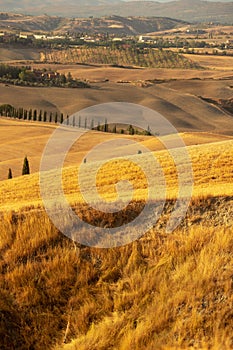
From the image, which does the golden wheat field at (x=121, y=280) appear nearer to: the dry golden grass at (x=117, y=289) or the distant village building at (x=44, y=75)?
the dry golden grass at (x=117, y=289)

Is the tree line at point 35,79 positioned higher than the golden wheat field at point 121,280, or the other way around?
the golden wheat field at point 121,280

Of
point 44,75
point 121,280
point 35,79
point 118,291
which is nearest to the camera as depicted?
point 118,291

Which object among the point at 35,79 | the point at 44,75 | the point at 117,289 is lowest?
the point at 35,79

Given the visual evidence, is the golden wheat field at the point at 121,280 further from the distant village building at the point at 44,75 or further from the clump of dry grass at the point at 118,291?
the distant village building at the point at 44,75

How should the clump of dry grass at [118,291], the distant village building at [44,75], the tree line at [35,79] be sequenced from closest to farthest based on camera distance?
1. the clump of dry grass at [118,291]
2. the tree line at [35,79]
3. the distant village building at [44,75]

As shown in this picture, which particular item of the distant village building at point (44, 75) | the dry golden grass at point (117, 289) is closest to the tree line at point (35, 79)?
the distant village building at point (44, 75)

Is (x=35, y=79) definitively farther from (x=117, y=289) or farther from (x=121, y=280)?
(x=117, y=289)

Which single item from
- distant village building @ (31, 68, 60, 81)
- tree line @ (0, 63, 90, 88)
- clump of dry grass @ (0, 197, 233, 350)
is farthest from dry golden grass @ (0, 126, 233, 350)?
distant village building @ (31, 68, 60, 81)

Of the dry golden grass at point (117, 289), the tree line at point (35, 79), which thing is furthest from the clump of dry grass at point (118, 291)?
the tree line at point (35, 79)

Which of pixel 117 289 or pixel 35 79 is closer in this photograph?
pixel 117 289

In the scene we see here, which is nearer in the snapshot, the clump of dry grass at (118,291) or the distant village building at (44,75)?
the clump of dry grass at (118,291)

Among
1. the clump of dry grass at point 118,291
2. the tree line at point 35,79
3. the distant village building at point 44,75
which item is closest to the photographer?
the clump of dry grass at point 118,291

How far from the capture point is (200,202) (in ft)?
38.0

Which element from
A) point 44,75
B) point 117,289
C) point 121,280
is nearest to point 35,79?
point 44,75
